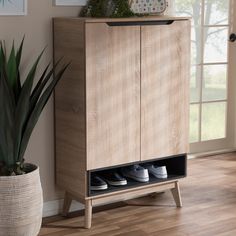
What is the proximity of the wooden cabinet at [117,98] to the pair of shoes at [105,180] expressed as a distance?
0.04 meters

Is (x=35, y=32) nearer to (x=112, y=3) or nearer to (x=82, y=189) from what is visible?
(x=112, y=3)

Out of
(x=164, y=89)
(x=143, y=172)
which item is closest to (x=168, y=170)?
(x=143, y=172)

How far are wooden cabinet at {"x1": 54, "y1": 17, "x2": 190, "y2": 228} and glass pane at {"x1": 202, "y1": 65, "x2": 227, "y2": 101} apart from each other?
1355 mm

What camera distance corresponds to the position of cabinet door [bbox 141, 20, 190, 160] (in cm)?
347

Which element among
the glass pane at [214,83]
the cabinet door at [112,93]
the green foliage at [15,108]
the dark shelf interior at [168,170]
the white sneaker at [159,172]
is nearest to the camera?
the green foliage at [15,108]

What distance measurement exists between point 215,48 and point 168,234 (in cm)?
213

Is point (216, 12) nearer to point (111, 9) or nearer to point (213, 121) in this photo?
point (213, 121)

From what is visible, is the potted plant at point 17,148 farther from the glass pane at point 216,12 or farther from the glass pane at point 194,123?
the glass pane at point 216,12

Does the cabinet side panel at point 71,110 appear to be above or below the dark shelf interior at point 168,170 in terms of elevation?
above

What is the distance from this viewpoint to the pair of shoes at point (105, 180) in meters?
3.44

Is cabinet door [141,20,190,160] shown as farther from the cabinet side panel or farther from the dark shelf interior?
the cabinet side panel

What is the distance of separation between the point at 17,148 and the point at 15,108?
214 mm

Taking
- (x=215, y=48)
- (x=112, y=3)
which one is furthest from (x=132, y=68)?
(x=215, y=48)

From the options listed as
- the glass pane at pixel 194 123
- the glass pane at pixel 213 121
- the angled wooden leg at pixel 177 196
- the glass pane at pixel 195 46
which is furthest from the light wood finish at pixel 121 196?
the glass pane at pixel 195 46
